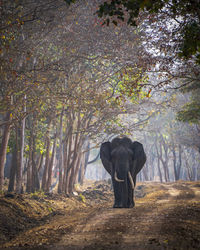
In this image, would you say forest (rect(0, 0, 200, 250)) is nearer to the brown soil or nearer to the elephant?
the brown soil

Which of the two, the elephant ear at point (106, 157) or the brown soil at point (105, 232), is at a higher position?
the elephant ear at point (106, 157)

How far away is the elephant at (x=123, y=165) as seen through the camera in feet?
38.2

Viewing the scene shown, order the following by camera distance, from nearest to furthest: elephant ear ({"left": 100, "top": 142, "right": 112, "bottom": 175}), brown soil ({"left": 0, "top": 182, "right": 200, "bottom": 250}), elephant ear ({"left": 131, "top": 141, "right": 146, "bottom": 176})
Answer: brown soil ({"left": 0, "top": 182, "right": 200, "bottom": 250}) < elephant ear ({"left": 131, "top": 141, "right": 146, "bottom": 176}) < elephant ear ({"left": 100, "top": 142, "right": 112, "bottom": 175})

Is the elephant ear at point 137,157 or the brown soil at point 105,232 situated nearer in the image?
the brown soil at point 105,232

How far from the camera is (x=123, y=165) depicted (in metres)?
11.9

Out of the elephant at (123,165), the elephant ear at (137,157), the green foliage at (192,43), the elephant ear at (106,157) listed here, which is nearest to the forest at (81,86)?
the green foliage at (192,43)

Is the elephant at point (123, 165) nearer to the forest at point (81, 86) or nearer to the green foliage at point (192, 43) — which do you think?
the forest at point (81, 86)

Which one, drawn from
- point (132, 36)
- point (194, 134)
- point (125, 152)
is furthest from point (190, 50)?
point (194, 134)

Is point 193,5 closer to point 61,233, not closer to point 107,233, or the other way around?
point 107,233

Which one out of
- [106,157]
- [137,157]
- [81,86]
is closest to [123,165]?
[137,157]

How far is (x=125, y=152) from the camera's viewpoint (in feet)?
40.4

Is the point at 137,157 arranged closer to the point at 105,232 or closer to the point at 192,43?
the point at 105,232

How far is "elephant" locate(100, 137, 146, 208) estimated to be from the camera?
11648mm

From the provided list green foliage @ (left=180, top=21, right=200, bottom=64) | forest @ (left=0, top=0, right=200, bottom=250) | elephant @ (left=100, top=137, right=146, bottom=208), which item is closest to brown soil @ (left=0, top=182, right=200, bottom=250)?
forest @ (left=0, top=0, right=200, bottom=250)
